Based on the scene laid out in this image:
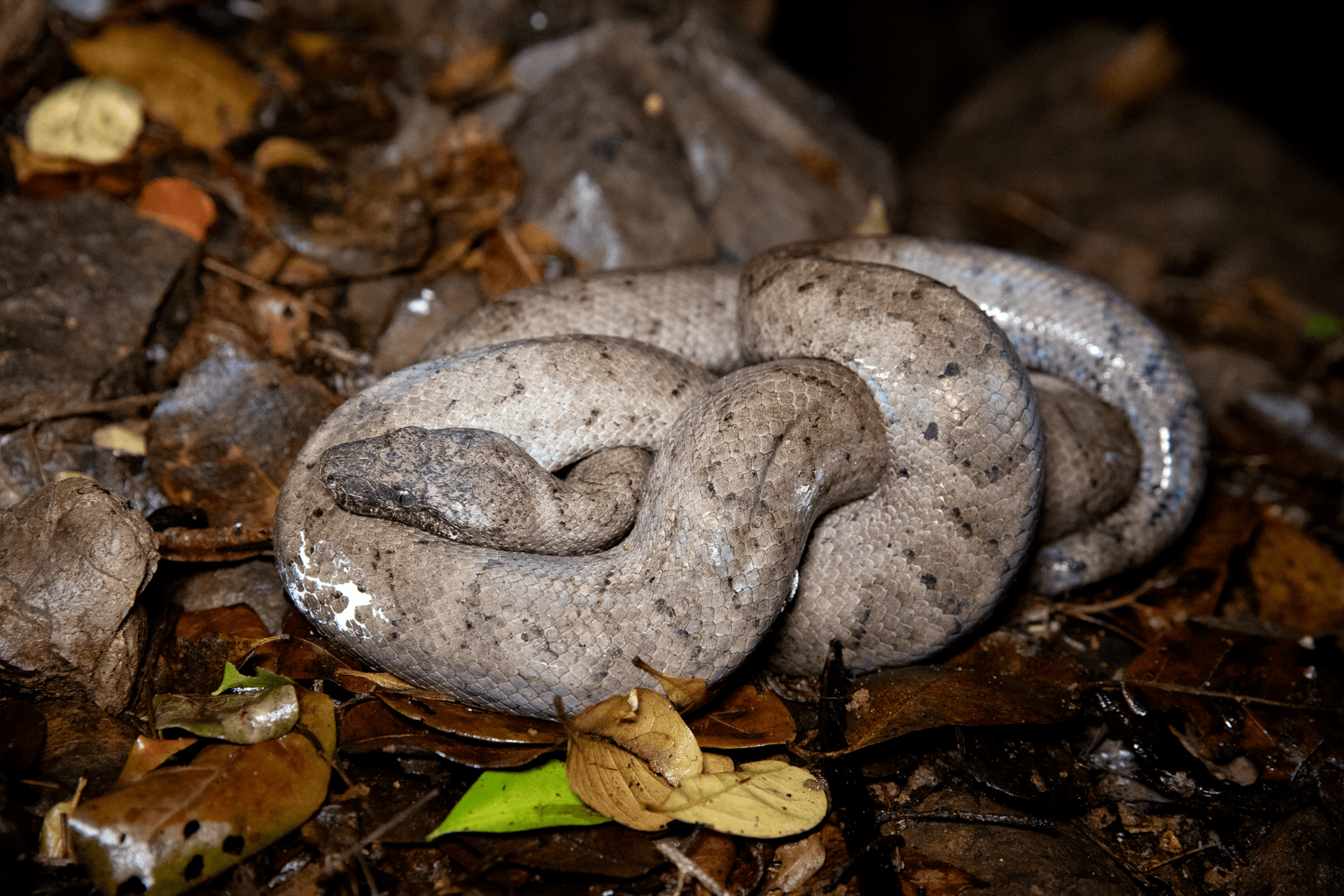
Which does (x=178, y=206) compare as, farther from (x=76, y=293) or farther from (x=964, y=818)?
(x=964, y=818)

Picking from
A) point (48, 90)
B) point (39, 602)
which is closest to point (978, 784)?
point (39, 602)

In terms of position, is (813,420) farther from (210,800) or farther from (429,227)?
(429,227)

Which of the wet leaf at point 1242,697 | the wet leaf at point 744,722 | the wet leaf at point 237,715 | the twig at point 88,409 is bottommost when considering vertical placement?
the twig at point 88,409

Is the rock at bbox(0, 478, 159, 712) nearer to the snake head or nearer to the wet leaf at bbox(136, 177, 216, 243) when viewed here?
the snake head

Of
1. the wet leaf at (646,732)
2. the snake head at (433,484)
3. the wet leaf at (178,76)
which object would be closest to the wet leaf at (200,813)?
the snake head at (433,484)

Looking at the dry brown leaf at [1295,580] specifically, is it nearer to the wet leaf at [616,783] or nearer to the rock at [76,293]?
the wet leaf at [616,783]

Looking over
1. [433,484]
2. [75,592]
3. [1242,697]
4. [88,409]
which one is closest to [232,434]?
[88,409]
